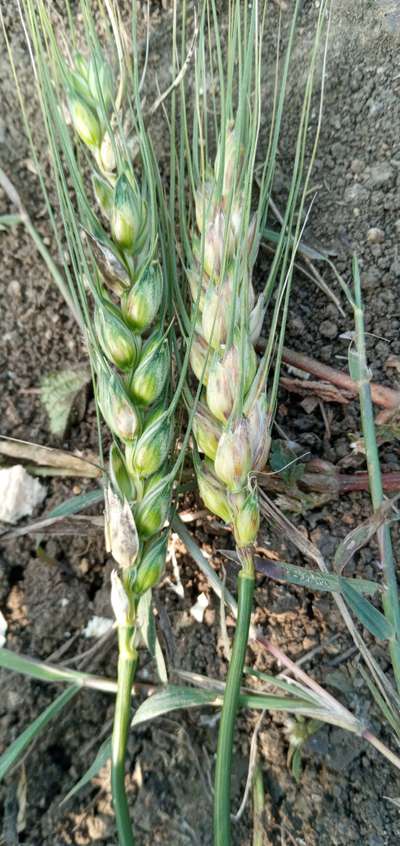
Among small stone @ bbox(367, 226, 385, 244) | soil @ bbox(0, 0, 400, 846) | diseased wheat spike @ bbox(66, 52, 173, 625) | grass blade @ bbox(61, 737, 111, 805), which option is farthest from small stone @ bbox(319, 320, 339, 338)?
grass blade @ bbox(61, 737, 111, 805)

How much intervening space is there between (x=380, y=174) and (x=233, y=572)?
28.5 inches

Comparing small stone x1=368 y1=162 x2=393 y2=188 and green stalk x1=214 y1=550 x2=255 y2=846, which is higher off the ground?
small stone x1=368 y1=162 x2=393 y2=188

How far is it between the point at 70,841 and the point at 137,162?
40.8 inches

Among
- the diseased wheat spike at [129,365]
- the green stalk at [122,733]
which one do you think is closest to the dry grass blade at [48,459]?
the diseased wheat spike at [129,365]

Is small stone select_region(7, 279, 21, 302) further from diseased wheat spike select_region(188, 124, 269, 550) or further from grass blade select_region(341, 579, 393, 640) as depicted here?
grass blade select_region(341, 579, 393, 640)

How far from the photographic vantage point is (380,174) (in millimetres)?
1064

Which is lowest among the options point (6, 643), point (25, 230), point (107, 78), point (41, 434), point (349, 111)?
point (6, 643)

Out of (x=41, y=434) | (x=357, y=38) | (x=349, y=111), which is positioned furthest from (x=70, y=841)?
(x=357, y=38)

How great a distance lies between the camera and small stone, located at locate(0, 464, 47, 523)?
986 millimetres

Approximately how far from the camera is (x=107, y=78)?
87 cm

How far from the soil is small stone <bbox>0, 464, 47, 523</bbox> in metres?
0.02

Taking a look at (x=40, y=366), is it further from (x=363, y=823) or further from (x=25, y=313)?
(x=363, y=823)

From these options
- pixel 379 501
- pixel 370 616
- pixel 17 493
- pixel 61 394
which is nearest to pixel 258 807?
pixel 370 616

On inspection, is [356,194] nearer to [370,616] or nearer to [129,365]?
[129,365]
